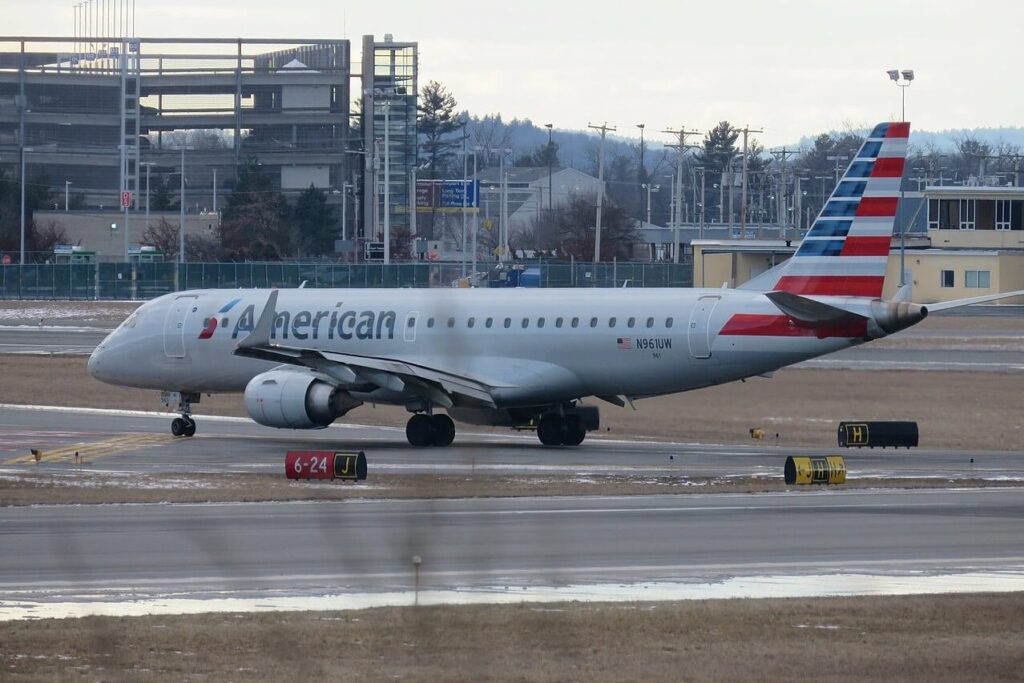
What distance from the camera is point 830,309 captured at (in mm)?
32625

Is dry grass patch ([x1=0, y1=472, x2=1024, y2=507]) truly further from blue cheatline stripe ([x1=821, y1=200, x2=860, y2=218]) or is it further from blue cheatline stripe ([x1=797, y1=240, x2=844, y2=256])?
blue cheatline stripe ([x1=821, y1=200, x2=860, y2=218])

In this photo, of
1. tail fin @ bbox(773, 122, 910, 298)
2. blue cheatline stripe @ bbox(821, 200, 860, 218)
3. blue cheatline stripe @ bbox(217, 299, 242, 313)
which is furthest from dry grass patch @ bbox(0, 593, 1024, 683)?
blue cheatline stripe @ bbox(217, 299, 242, 313)

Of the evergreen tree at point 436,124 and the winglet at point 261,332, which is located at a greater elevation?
the evergreen tree at point 436,124

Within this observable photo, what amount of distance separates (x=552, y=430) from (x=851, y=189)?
8.80 metres

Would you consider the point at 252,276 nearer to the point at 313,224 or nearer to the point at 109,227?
the point at 313,224

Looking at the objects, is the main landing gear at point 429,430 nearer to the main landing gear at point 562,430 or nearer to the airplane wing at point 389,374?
the airplane wing at point 389,374

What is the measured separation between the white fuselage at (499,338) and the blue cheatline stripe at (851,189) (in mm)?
2831

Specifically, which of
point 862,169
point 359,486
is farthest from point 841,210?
point 359,486

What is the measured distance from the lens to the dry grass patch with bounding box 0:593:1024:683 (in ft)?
45.6

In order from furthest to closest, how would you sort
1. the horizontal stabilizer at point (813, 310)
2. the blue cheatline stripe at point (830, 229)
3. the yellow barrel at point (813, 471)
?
the blue cheatline stripe at point (830, 229) → the horizontal stabilizer at point (813, 310) → the yellow barrel at point (813, 471)

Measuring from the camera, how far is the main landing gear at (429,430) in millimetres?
36531

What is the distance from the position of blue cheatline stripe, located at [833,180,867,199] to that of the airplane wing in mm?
8818

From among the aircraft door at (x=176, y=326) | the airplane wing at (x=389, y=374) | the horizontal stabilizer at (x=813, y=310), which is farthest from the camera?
the aircraft door at (x=176, y=326)

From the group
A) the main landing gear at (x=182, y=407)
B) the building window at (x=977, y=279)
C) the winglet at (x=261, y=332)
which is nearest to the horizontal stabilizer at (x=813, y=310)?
the winglet at (x=261, y=332)
